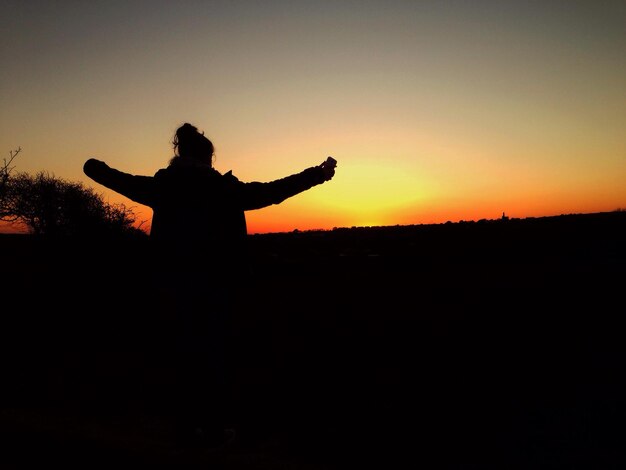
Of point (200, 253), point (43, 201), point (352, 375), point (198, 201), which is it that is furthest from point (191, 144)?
point (43, 201)

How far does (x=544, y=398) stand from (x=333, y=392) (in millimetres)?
2077

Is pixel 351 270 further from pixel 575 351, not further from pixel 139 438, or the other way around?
pixel 139 438

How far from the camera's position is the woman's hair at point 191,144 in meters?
2.79

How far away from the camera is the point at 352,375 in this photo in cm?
508

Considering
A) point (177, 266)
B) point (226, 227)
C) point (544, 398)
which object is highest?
point (226, 227)

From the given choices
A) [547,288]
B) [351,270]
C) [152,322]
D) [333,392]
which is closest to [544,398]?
[333,392]

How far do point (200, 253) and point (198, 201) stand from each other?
338mm

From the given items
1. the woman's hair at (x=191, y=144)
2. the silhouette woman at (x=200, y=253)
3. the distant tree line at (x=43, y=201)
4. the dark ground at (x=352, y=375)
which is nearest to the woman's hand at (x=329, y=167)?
the silhouette woman at (x=200, y=253)

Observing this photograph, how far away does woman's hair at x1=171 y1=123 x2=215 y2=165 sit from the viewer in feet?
9.14

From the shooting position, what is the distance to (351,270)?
17078mm

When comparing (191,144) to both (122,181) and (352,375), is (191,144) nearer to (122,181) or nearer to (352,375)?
(122,181)

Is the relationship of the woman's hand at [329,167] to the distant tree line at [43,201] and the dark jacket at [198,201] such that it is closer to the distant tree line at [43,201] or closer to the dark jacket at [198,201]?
the dark jacket at [198,201]

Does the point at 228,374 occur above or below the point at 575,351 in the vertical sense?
above

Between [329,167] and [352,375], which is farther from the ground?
[329,167]
